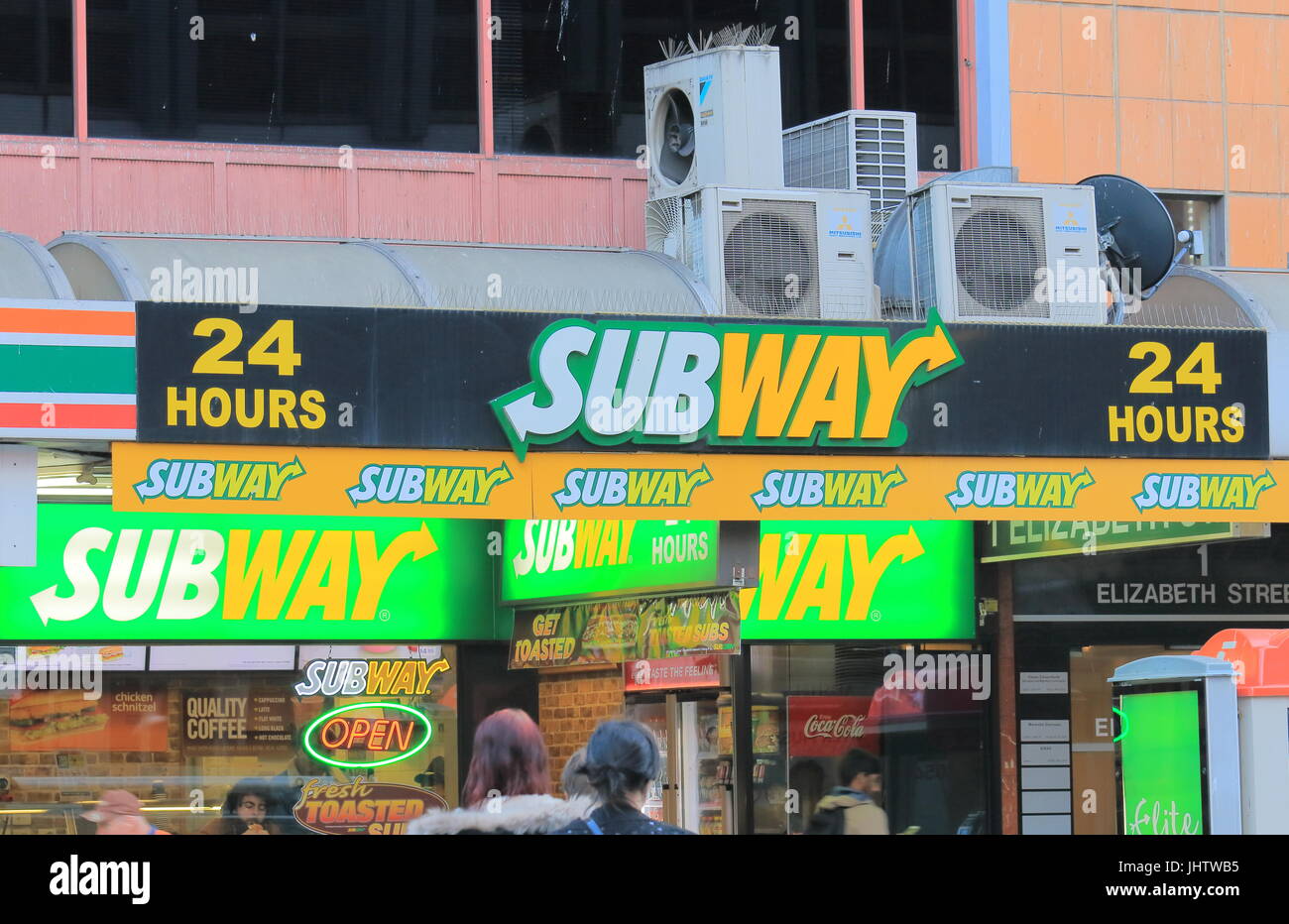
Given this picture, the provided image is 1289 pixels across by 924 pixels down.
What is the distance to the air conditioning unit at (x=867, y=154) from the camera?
40.8 ft

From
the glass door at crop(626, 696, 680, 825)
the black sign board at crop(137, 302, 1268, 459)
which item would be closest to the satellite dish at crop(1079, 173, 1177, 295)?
the black sign board at crop(137, 302, 1268, 459)

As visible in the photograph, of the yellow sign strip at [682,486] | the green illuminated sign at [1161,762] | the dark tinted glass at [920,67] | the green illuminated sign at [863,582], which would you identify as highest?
the dark tinted glass at [920,67]

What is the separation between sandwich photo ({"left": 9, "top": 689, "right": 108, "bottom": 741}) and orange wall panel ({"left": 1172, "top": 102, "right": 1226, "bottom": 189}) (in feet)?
28.1

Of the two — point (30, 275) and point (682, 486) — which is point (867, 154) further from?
point (30, 275)

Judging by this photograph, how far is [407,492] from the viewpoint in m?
10.3

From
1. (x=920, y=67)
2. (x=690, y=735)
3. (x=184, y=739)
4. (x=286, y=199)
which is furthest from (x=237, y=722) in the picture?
(x=920, y=67)

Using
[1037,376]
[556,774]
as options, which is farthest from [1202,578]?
[556,774]

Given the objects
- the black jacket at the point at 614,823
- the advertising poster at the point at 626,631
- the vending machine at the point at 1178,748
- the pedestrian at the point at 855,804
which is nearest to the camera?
the black jacket at the point at 614,823

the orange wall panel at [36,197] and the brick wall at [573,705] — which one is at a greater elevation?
the orange wall panel at [36,197]

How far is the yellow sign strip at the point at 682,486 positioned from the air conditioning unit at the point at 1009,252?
0.96 metres

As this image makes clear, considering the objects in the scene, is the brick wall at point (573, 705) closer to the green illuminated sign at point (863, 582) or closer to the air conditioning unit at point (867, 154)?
the green illuminated sign at point (863, 582)

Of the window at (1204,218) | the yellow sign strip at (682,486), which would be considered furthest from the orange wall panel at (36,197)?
the window at (1204,218)

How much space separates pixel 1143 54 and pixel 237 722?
807 cm

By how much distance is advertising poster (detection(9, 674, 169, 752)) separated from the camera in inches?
492
